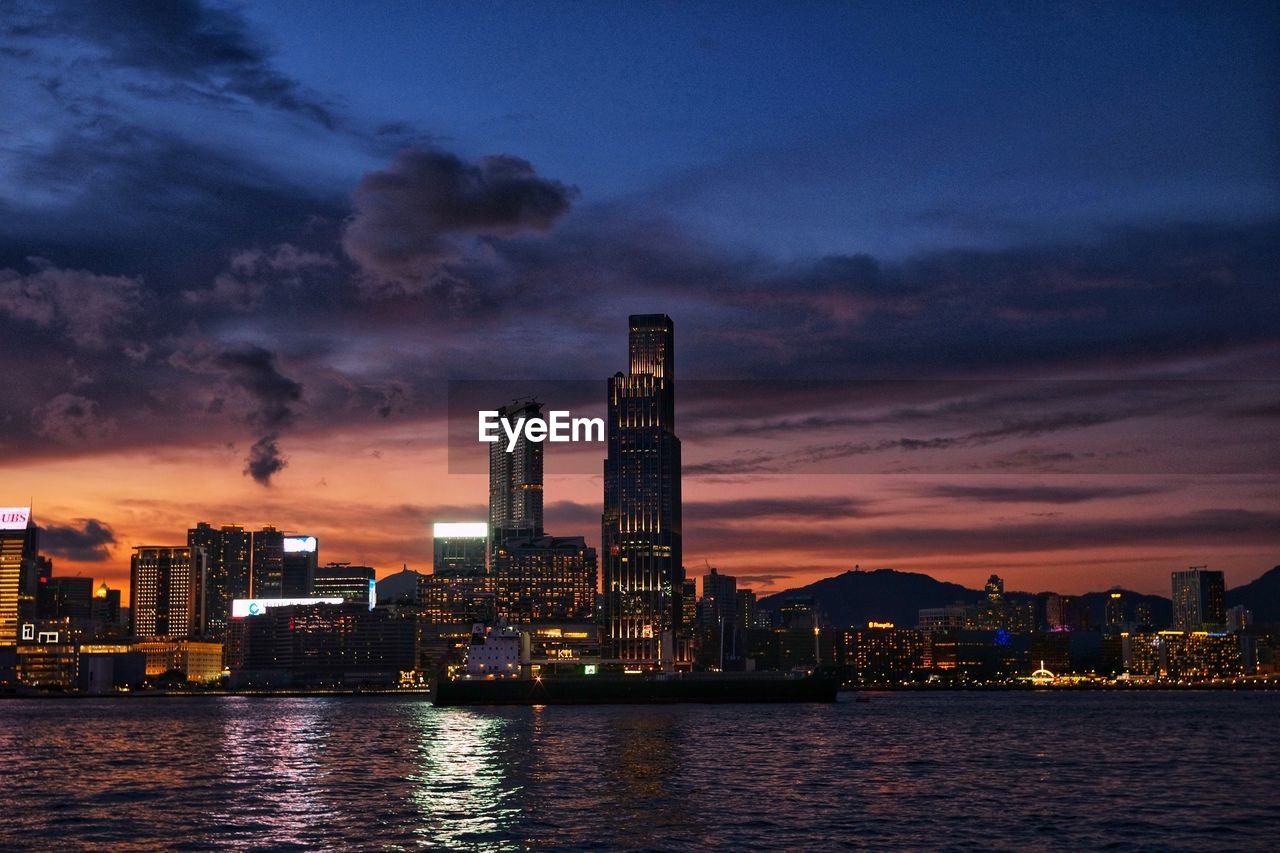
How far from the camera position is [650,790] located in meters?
73.2

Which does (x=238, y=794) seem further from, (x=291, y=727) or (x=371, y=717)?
(x=371, y=717)

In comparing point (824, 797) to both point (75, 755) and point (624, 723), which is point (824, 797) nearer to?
point (75, 755)

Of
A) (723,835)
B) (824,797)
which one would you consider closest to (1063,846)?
(723,835)

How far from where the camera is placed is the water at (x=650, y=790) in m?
56.6

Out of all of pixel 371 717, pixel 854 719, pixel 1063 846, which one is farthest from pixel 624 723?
pixel 1063 846

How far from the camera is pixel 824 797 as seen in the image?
70.4 m

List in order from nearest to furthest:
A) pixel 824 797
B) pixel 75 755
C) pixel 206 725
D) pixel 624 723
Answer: pixel 824 797
pixel 75 755
pixel 624 723
pixel 206 725

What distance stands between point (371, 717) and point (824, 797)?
13231cm

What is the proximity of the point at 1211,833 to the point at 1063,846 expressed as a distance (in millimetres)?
8442

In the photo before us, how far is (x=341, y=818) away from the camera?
62594 millimetres

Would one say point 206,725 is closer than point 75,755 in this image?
No

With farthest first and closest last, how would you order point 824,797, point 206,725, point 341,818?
point 206,725 → point 824,797 → point 341,818

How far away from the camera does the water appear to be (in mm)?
56562

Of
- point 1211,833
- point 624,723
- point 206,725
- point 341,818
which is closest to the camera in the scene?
point 1211,833
